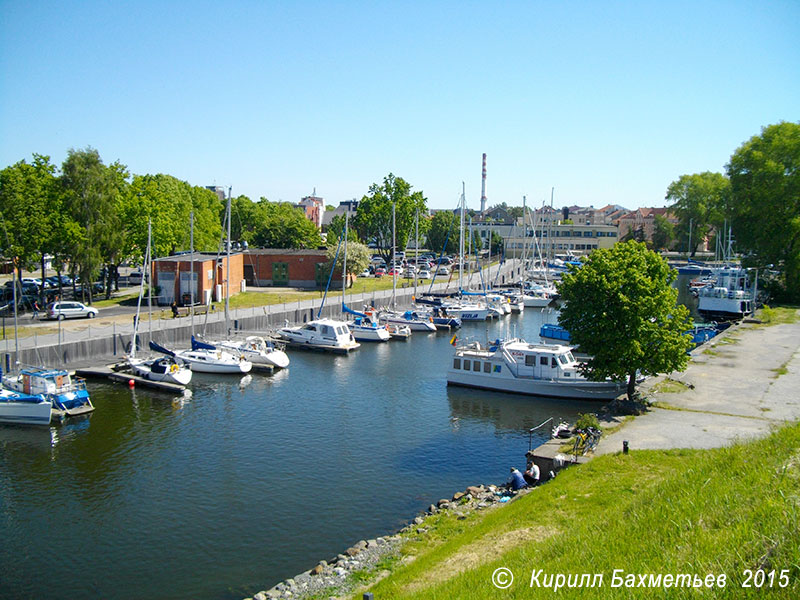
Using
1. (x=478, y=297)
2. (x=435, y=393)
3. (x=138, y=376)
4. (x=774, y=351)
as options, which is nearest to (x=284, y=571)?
(x=435, y=393)

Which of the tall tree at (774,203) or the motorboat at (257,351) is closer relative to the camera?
the motorboat at (257,351)

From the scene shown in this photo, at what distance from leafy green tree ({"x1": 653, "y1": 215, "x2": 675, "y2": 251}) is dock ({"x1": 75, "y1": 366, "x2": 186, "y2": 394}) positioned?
393ft

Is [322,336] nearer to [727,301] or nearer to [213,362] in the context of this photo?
[213,362]

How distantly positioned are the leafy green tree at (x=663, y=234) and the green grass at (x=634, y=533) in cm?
12635

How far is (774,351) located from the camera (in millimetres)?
41250

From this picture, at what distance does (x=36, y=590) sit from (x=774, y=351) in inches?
1629

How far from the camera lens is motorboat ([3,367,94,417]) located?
97.7 feet

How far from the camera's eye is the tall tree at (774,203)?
67.4m

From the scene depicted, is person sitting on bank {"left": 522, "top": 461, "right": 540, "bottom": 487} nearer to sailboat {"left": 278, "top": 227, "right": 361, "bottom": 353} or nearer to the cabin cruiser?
sailboat {"left": 278, "top": 227, "right": 361, "bottom": 353}

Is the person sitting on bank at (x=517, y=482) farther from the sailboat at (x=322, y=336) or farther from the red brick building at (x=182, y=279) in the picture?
the red brick building at (x=182, y=279)

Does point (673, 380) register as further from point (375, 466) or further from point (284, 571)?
point (284, 571)

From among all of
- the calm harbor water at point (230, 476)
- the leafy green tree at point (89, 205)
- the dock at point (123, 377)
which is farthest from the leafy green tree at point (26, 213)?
the calm harbor water at point (230, 476)

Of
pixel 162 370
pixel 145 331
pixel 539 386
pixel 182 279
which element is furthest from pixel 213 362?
pixel 539 386

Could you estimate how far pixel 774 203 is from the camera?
68875 millimetres
